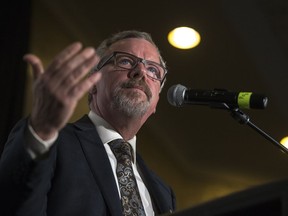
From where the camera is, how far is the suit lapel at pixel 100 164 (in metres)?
1.64

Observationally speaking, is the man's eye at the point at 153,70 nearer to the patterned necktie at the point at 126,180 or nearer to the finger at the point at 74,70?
the patterned necktie at the point at 126,180

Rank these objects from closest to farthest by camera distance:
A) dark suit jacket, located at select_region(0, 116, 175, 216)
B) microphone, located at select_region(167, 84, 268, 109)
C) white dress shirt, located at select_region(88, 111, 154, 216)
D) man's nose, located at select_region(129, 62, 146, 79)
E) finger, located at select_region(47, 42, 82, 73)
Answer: finger, located at select_region(47, 42, 82, 73)
dark suit jacket, located at select_region(0, 116, 175, 216)
microphone, located at select_region(167, 84, 268, 109)
white dress shirt, located at select_region(88, 111, 154, 216)
man's nose, located at select_region(129, 62, 146, 79)

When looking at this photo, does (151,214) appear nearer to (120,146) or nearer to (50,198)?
(120,146)

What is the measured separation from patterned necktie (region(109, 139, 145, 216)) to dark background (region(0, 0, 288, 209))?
1.19m

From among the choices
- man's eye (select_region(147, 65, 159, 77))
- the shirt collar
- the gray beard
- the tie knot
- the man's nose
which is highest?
man's eye (select_region(147, 65, 159, 77))

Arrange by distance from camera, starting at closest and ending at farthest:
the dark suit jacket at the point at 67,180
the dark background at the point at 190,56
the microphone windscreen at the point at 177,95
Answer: the dark suit jacket at the point at 67,180
the microphone windscreen at the point at 177,95
the dark background at the point at 190,56

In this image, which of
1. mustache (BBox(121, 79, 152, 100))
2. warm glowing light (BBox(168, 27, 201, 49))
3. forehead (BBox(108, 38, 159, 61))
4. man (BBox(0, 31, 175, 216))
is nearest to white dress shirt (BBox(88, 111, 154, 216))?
man (BBox(0, 31, 175, 216))

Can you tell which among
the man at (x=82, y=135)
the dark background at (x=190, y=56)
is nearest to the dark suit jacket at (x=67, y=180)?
the man at (x=82, y=135)

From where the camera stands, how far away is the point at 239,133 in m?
5.10

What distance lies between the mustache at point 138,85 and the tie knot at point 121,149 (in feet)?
0.62

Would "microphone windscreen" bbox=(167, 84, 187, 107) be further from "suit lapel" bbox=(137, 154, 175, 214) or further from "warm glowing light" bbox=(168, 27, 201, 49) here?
"warm glowing light" bbox=(168, 27, 201, 49)

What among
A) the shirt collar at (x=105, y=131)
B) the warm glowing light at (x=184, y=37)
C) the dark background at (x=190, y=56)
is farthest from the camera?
the warm glowing light at (x=184, y=37)

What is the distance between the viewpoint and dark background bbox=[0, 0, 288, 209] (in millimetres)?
3229

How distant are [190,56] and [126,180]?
2.64m
